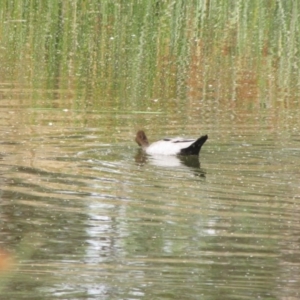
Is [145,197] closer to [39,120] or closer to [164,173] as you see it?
[164,173]

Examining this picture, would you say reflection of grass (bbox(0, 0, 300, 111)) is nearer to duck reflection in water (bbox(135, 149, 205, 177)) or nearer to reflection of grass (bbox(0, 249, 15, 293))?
duck reflection in water (bbox(135, 149, 205, 177))

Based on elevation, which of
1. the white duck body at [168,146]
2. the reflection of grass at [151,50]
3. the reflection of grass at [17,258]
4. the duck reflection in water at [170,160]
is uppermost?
the reflection of grass at [151,50]

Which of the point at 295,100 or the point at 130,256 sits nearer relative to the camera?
the point at 130,256

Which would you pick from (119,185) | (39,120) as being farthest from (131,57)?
(119,185)

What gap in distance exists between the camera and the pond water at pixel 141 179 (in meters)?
6.06

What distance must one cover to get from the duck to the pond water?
0.08m

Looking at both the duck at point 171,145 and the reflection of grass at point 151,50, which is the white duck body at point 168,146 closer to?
the duck at point 171,145

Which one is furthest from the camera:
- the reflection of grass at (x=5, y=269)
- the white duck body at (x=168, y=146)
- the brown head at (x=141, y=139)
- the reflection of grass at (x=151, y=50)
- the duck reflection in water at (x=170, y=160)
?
Answer: the reflection of grass at (x=151, y=50)

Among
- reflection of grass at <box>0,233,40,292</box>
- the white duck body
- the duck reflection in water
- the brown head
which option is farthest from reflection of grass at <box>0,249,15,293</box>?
the brown head

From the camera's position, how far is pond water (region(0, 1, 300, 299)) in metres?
6.06

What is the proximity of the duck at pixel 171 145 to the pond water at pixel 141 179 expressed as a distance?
83 millimetres

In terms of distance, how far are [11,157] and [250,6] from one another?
9.82 m

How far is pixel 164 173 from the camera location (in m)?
9.36

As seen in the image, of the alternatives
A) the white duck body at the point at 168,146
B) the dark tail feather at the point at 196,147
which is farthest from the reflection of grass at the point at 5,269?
the white duck body at the point at 168,146
